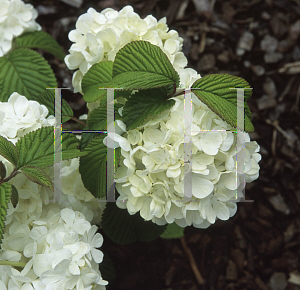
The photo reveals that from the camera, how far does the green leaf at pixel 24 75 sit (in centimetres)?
99

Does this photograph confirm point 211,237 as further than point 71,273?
Yes

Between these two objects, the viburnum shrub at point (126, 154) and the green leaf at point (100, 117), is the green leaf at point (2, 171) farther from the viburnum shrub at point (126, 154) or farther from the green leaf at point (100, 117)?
the green leaf at point (100, 117)

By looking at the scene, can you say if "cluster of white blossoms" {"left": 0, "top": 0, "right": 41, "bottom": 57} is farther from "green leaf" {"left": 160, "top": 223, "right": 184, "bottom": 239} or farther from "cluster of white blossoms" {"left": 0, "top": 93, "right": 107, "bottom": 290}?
"green leaf" {"left": 160, "top": 223, "right": 184, "bottom": 239}

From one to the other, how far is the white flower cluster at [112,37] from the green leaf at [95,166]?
220mm

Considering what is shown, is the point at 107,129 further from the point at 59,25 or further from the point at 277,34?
the point at 277,34

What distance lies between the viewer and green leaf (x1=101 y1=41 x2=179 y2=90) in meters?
0.70

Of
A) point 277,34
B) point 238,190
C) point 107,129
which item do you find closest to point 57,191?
point 107,129

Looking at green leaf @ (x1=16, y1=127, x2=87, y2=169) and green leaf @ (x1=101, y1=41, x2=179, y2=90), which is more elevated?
green leaf @ (x1=101, y1=41, x2=179, y2=90)

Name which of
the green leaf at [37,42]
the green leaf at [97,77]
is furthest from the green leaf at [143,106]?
the green leaf at [37,42]

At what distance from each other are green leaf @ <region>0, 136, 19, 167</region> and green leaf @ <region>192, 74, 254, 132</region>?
396 mm

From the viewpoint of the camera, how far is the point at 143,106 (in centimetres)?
71

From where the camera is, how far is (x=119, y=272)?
1.34 m

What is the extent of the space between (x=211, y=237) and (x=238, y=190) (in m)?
0.71

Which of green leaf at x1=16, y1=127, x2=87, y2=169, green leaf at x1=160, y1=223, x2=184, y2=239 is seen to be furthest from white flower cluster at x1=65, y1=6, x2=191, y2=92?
green leaf at x1=160, y1=223, x2=184, y2=239
